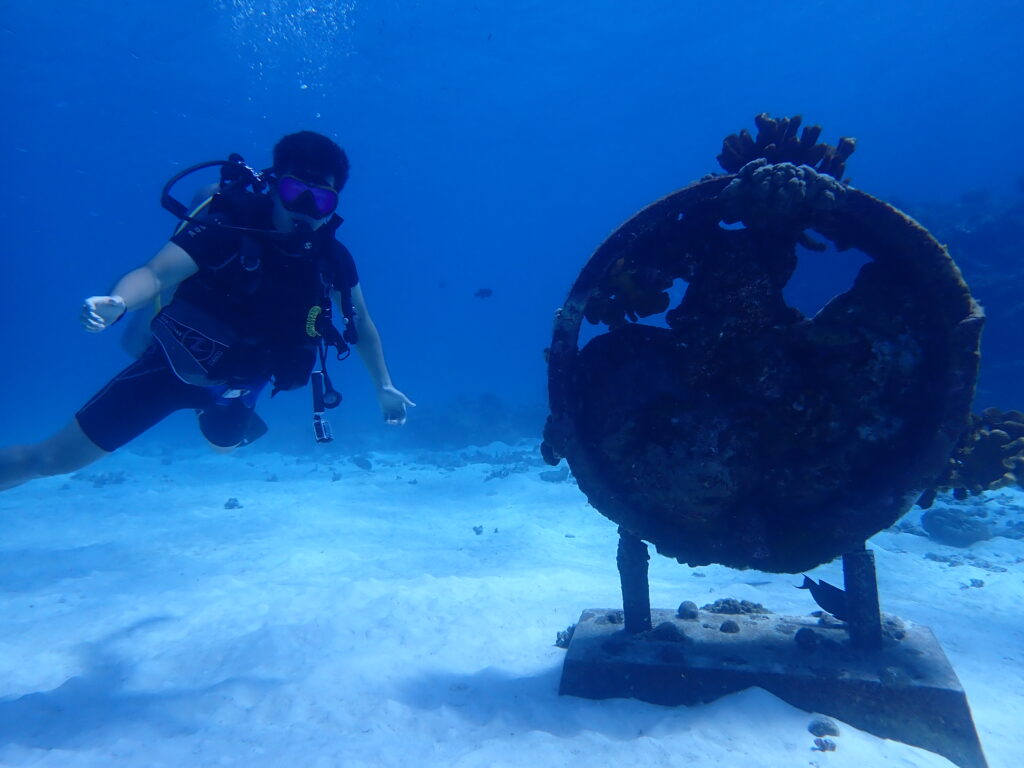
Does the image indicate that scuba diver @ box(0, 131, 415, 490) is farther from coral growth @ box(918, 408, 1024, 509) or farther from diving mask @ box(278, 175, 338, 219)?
coral growth @ box(918, 408, 1024, 509)

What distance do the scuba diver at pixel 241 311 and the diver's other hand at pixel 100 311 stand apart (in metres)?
0.86

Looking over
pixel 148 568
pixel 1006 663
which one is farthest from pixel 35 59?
pixel 1006 663

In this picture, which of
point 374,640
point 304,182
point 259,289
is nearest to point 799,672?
point 374,640

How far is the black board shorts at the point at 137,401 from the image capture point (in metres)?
4.66

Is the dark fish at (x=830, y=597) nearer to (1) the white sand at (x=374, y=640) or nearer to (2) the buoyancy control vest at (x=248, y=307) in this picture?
(1) the white sand at (x=374, y=640)

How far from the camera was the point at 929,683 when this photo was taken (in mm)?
3506

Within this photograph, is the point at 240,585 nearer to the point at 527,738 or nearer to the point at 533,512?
the point at 527,738

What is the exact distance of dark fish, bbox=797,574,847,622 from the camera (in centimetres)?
429

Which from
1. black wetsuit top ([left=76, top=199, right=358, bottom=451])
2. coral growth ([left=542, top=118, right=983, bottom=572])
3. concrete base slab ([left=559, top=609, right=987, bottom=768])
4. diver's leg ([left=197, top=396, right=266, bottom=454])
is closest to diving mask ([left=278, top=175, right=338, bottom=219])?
black wetsuit top ([left=76, top=199, right=358, bottom=451])

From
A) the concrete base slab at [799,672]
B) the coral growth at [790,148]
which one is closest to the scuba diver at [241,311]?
the concrete base slab at [799,672]

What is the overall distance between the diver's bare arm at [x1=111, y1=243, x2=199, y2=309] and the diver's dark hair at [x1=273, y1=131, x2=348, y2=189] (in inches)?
49.5

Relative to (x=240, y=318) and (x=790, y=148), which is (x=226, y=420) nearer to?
(x=240, y=318)

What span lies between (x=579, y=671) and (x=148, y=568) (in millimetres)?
6931

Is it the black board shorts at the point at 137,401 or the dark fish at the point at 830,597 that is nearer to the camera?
Answer: the dark fish at the point at 830,597
